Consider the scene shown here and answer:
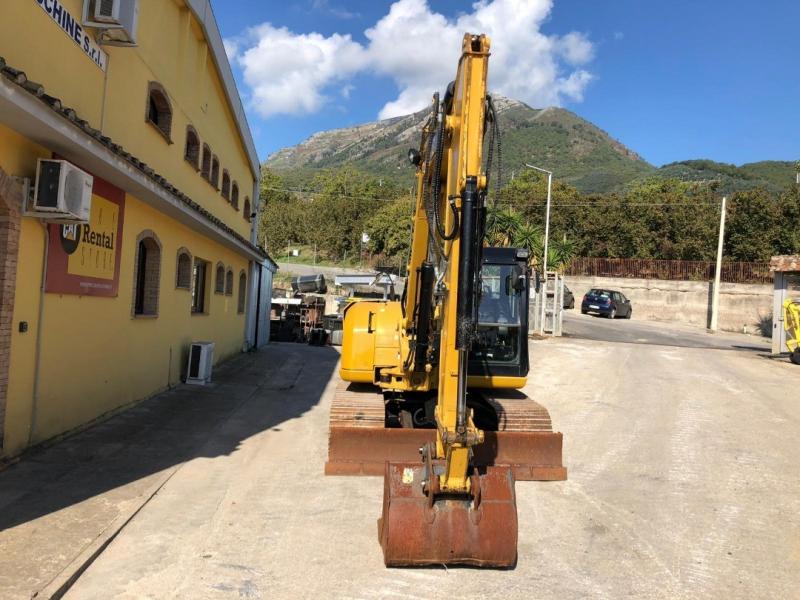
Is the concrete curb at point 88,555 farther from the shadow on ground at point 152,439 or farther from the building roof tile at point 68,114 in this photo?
the building roof tile at point 68,114

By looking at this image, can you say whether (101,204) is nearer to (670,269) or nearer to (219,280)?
(219,280)

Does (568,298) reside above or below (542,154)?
below

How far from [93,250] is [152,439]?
2.56 metres

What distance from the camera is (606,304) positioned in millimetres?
30953

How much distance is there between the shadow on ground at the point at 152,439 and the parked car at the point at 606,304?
21.0m

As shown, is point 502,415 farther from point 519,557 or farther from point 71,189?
point 71,189

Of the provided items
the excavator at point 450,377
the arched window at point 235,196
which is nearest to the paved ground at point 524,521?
the excavator at point 450,377

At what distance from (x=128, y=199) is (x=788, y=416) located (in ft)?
38.2

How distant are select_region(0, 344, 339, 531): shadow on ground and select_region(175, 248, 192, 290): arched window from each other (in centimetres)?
208

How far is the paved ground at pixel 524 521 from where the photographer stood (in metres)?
4.12

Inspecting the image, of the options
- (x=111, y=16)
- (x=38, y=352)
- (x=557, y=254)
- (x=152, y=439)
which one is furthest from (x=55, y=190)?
(x=557, y=254)

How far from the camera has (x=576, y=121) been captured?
180 m

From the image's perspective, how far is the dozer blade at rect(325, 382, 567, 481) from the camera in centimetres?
638

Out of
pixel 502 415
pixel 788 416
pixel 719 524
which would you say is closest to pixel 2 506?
pixel 502 415
